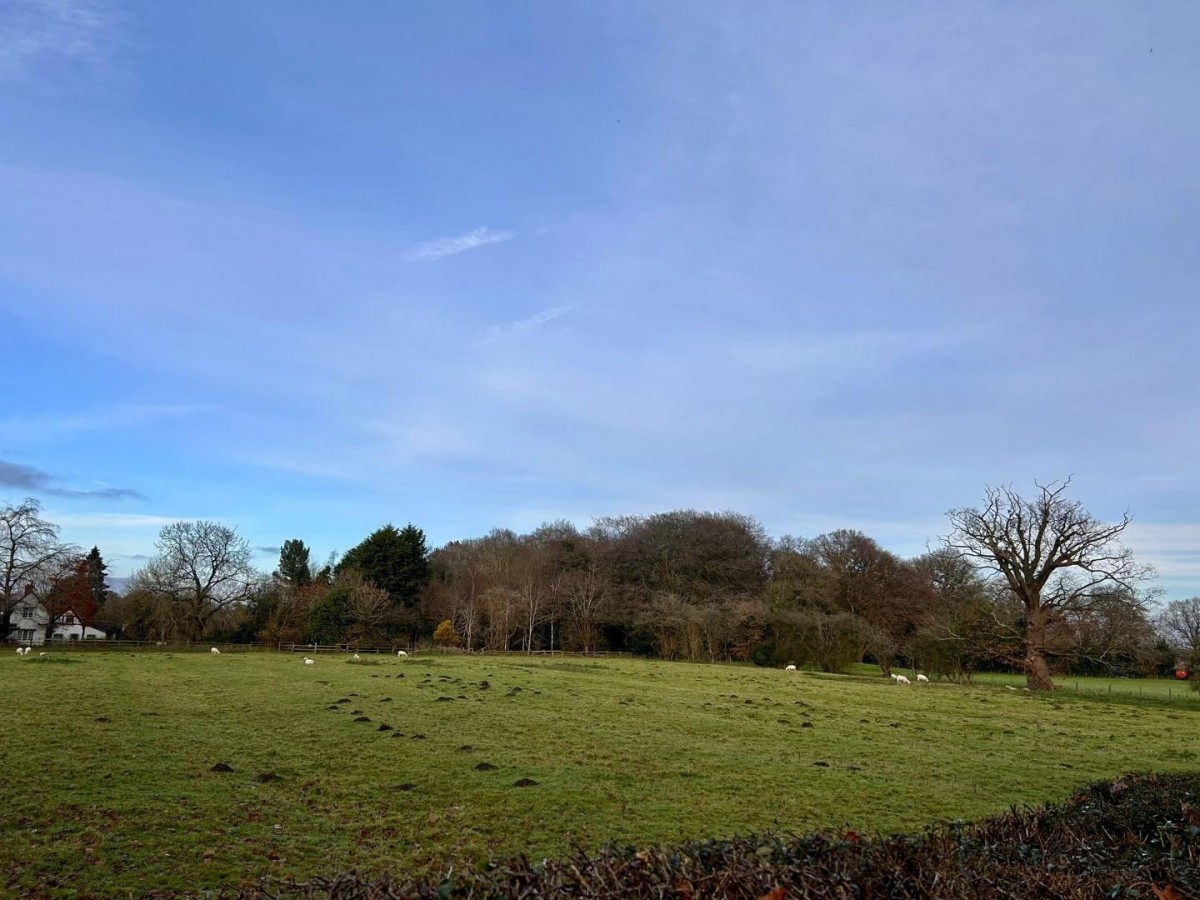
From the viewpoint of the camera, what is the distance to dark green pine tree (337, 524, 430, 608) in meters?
65.6

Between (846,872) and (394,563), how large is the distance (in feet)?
219

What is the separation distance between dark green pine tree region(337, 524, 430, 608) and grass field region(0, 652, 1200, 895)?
4305 cm

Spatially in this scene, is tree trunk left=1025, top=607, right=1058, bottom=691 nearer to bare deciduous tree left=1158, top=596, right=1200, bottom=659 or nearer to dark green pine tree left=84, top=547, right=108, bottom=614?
bare deciduous tree left=1158, top=596, right=1200, bottom=659

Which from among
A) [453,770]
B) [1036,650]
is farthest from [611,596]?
[453,770]

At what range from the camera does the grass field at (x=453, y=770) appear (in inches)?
281

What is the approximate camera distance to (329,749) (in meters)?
12.1

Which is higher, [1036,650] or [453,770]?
[1036,650]

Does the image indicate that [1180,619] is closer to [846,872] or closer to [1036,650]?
[1036,650]

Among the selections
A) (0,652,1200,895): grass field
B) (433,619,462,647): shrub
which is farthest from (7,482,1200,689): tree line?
(0,652,1200,895): grass field

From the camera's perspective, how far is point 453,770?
10781mm

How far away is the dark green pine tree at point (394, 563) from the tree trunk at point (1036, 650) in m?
48.9

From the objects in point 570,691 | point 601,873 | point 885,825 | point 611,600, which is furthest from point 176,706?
point 611,600

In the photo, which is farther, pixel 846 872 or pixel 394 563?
pixel 394 563

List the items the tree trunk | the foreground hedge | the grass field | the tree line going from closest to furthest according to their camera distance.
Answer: the foreground hedge
the grass field
the tree trunk
the tree line
